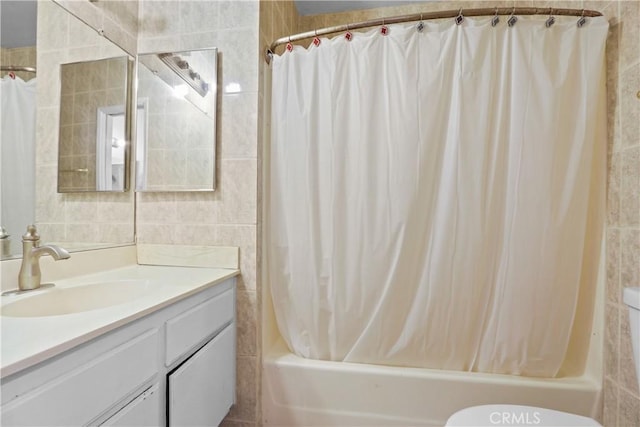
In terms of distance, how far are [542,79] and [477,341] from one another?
1124 mm

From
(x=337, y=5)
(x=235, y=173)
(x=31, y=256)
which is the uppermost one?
(x=337, y=5)

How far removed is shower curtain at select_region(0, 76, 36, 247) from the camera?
36.7 inches

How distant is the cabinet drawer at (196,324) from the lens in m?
0.92

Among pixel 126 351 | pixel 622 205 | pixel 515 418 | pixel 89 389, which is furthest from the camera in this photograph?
pixel 622 205

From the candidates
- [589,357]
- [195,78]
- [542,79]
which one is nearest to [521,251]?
[589,357]

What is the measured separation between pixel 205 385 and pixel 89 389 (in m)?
0.52

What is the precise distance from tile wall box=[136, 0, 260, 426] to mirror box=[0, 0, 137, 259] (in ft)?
0.92

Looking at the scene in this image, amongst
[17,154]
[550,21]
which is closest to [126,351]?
[17,154]

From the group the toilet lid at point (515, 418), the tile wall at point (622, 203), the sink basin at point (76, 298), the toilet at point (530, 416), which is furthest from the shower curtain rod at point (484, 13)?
the toilet lid at point (515, 418)

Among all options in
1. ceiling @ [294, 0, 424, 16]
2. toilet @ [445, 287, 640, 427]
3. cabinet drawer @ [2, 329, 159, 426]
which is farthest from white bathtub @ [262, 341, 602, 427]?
ceiling @ [294, 0, 424, 16]

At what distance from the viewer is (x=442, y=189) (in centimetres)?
127

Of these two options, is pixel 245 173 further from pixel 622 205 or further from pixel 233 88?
pixel 622 205

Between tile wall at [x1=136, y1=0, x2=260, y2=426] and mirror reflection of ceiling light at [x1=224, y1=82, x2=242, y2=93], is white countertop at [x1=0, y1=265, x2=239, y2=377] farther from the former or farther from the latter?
mirror reflection of ceiling light at [x1=224, y1=82, x2=242, y2=93]

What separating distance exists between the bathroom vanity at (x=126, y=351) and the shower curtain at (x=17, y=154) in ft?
0.86
